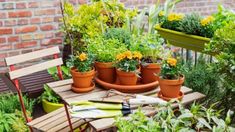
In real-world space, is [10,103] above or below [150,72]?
below

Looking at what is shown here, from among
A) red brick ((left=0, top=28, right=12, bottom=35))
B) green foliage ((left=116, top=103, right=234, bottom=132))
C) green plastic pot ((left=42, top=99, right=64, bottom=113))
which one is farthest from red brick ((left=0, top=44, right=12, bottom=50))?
green foliage ((left=116, top=103, right=234, bottom=132))

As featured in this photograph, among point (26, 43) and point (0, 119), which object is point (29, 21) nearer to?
point (26, 43)

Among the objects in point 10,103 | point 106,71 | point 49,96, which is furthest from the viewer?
point 49,96

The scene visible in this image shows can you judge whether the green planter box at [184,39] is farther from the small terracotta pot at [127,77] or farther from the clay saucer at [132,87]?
the small terracotta pot at [127,77]

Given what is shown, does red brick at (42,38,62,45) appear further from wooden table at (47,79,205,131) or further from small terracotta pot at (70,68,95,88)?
small terracotta pot at (70,68,95,88)

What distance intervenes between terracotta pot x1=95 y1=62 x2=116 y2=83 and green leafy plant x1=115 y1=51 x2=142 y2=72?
89 mm

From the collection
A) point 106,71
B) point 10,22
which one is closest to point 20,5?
point 10,22

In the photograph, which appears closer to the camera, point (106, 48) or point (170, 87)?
point (170, 87)

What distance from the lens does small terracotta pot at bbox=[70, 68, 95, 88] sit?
222 centimetres

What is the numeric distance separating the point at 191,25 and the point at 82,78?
Answer: 3.95ft

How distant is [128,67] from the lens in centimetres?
220

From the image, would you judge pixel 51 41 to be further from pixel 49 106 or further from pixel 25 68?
pixel 25 68

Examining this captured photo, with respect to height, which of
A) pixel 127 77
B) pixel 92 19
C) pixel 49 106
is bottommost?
pixel 49 106

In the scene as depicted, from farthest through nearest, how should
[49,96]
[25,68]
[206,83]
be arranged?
[49,96] < [206,83] < [25,68]
